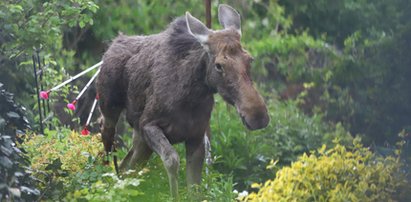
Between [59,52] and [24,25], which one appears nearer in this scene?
[24,25]

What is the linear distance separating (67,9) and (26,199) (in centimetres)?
263

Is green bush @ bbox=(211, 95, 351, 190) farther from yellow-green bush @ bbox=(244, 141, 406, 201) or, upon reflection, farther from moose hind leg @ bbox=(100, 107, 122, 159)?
yellow-green bush @ bbox=(244, 141, 406, 201)

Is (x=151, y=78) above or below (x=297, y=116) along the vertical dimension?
above

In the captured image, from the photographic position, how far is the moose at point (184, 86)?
29.4 ft

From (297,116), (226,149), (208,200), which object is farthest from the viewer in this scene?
(297,116)

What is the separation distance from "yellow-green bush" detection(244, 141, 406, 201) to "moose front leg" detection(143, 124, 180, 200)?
2.38 ft

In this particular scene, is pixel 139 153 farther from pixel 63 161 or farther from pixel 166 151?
pixel 166 151

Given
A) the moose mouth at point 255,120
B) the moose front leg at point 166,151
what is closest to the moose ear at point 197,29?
the moose front leg at point 166,151

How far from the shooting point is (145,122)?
9.59m

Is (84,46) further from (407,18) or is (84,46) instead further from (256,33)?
(407,18)

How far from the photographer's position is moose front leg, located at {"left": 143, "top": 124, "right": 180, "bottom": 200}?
30.2 feet

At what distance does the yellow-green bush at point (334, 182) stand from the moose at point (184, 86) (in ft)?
1.55

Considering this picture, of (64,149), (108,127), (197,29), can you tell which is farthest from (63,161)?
(197,29)

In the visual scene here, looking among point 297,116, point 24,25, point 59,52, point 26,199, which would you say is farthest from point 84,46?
point 26,199
